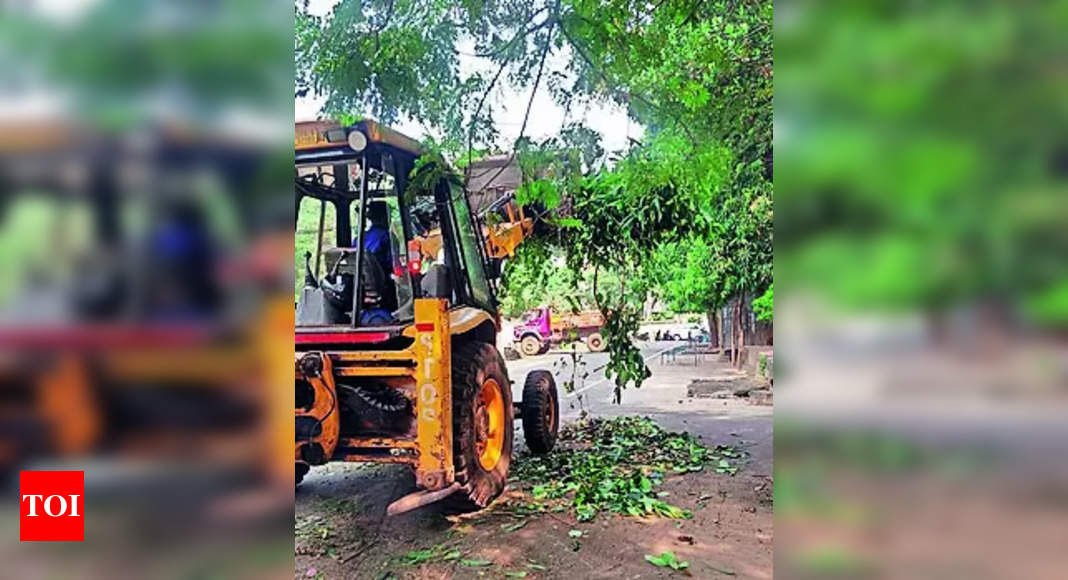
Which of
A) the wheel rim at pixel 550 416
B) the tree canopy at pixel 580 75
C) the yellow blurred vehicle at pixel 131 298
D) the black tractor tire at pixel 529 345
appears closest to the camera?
the yellow blurred vehicle at pixel 131 298

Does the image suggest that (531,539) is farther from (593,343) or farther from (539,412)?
(593,343)

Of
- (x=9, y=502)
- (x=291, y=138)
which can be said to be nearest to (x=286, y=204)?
(x=291, y=138)

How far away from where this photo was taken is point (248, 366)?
86 cm

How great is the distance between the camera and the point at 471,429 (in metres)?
4.11

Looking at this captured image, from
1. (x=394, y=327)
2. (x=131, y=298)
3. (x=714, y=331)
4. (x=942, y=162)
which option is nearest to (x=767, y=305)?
(x=394, y=327)

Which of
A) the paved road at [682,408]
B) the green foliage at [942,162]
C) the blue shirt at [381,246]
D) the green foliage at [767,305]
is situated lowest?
the paved road at [682,408]

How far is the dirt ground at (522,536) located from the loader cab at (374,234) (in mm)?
1275

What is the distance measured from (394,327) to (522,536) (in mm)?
1468

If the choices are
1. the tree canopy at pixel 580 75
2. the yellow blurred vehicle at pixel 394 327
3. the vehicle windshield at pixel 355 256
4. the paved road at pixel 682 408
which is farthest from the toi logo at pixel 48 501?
the paved road at pixel 682 408

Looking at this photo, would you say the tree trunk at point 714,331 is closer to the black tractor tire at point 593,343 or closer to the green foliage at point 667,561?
the black tractor tire at point 593,343

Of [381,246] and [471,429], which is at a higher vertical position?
[381,246]

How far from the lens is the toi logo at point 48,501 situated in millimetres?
885

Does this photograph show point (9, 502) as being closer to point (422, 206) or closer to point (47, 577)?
point (47, 577)

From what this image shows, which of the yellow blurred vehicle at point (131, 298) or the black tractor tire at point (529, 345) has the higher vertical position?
the yellow blurred vehicle at point (131, 298)
